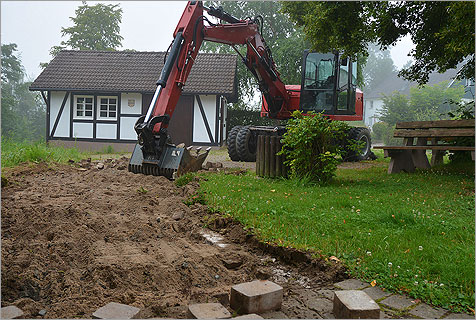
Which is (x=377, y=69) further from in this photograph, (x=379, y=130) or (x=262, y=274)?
(x=262, y=274)

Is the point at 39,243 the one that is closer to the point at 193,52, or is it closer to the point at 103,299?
the point at 103,299

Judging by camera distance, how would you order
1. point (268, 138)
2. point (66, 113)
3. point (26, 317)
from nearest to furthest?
point (26, 317)
point (268, 138)
point (66, 113)

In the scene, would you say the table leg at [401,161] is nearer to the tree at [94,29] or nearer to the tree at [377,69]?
the tree at [94,29]

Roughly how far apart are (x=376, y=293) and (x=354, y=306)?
50 centimetres

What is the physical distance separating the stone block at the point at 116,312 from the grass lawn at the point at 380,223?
5.51 feet

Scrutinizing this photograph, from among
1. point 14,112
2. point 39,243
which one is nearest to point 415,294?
point 39,243

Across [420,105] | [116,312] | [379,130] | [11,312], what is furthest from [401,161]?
[420,105]

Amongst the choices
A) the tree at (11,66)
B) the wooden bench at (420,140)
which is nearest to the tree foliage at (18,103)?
the tree at (11,66)

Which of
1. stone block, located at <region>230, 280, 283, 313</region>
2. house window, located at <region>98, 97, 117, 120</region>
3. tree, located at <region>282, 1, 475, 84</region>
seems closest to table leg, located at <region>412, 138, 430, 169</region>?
tree, located at <region>282, 1, 475, 84</region>

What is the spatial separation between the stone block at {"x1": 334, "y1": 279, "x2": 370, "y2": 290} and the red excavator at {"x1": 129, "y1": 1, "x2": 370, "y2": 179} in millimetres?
5143

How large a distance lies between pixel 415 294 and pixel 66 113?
18828 millimetres

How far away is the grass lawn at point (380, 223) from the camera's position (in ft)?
10.2

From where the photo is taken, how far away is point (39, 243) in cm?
377

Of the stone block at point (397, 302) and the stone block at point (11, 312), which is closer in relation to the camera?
the stone block at point (11, 312)
